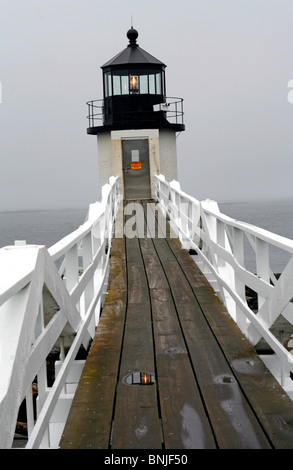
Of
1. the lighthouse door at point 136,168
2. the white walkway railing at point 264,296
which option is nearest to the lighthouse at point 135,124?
the lighthouse door at point 136,168

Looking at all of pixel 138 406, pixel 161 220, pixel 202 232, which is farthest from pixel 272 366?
pixel 161 220

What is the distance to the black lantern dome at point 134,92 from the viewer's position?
22.9 meters

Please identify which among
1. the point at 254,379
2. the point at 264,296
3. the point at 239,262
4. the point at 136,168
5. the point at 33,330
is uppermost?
the point at 136,168

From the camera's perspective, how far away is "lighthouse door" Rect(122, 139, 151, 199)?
2119cm

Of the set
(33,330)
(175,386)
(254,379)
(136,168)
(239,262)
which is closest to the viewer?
(33,330)

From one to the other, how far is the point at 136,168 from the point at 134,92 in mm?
3658

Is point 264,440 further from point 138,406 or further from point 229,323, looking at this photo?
point 229,323

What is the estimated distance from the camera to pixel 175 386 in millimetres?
4176

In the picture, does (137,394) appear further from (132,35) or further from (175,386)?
(132,35)

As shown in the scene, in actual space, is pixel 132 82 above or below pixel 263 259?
above

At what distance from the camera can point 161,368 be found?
457 cm

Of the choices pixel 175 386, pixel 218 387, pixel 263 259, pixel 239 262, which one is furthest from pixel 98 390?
pixel 239 262
